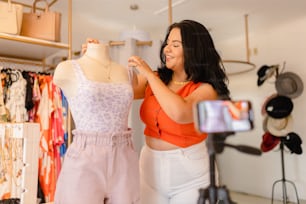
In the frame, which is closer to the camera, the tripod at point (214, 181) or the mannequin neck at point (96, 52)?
the tripod at point (214, 181)

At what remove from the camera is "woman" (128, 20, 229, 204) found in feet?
2.27

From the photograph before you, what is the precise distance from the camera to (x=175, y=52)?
2.56 ft

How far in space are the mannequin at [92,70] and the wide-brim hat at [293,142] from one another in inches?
17.2

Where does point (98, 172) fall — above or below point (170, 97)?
below

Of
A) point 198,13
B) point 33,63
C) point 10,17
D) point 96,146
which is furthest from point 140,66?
point 33,63

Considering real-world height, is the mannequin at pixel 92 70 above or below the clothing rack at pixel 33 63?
below

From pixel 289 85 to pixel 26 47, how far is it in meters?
1.53

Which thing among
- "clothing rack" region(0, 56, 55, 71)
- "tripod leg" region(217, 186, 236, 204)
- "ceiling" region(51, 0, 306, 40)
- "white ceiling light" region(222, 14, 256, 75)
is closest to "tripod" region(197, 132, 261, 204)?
"tripod leg" region(217, 186, 236, 204)

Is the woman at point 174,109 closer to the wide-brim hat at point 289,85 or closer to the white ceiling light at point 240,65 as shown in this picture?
the white ceiling light at point 240,65

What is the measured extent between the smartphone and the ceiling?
0.32 m

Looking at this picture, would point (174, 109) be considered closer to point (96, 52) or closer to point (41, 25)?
point (96, 52)

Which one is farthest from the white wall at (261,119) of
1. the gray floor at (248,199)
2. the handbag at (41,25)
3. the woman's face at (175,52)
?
the handbag at (41,25)

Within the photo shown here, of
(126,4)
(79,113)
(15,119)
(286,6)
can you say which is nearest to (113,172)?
(79,113)

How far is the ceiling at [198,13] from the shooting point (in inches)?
26.5
